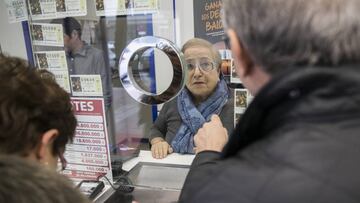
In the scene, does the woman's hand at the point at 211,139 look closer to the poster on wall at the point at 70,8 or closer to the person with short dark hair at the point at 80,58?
the person with short dark hair at the point at 80,58

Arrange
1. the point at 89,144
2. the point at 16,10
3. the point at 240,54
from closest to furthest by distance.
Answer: the point at 240,54
the point at 89,144
the point at 16,10

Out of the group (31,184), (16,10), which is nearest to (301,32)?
(31,184)

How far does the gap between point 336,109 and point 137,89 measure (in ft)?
3.65

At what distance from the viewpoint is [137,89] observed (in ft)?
5.16

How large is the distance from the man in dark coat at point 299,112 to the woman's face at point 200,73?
0.88 meters

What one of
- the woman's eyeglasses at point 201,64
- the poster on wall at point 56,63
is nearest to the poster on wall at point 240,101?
the woman's eyeglasses at point 201,64

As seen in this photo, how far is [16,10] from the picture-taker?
1.66 m

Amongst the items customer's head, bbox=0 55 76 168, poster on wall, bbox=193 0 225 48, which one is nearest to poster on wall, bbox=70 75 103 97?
poster on wall, bbox=193 0 225 48

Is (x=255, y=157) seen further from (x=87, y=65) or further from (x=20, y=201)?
(x=87, y=65)

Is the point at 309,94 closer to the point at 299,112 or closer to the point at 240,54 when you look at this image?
the point at 299,112

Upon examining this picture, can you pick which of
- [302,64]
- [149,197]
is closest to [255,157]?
[302,64]

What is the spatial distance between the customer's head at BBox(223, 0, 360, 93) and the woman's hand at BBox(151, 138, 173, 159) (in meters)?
1.02

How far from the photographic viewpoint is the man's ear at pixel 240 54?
0.66 meters

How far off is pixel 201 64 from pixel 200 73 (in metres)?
0.04
